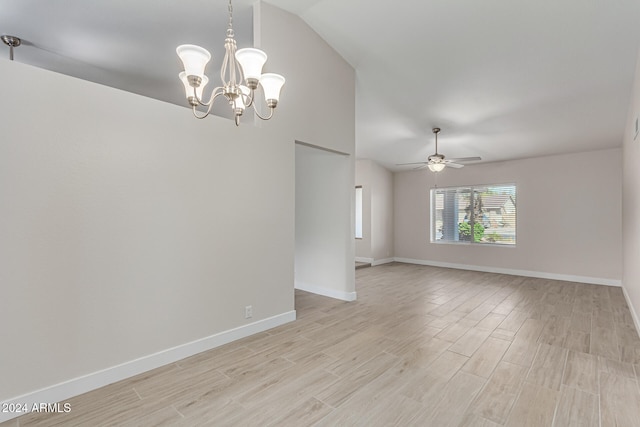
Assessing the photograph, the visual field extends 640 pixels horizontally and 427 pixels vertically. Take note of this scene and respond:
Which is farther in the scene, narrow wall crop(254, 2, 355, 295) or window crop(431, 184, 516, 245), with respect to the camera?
window crop(431, 184, 516, 245)

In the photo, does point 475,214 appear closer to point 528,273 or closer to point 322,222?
point 528,273

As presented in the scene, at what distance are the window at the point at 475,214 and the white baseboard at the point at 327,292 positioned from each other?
4270 mm

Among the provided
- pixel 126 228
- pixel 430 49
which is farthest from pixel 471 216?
pixel 126 228

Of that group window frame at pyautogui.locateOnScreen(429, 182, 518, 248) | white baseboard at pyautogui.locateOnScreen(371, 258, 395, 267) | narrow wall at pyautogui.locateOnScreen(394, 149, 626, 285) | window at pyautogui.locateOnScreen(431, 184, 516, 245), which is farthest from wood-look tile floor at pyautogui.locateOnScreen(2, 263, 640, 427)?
white baseboard at pyautogui.locateOnScreen(371, 258, 395, 267)

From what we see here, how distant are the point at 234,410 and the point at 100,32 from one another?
4140 mm

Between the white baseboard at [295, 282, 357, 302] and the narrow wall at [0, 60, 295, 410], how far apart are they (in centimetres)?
168

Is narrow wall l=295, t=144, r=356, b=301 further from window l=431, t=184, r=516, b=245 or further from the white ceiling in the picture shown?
window l=431, t=184, r=516, b=245

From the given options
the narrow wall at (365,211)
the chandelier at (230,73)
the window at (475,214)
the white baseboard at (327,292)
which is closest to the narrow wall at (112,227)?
the chandelier at (230,73)

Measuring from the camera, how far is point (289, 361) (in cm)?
269

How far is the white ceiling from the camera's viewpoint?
9.87 ft

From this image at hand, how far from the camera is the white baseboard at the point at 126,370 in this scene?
6.60ft

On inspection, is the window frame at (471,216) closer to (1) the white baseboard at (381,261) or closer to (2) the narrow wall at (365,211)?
(1) the white baseboard at (381,261)

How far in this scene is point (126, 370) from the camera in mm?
2387

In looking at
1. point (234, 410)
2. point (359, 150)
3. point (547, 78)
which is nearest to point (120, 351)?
point (234, 410)
